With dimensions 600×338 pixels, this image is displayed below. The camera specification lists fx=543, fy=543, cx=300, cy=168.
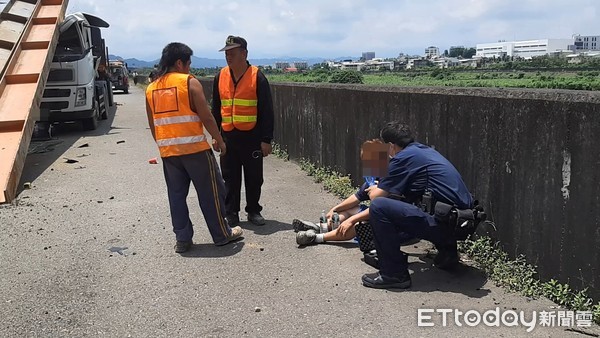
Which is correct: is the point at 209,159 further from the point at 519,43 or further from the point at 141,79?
the point at 519,43

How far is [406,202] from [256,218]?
2228mm

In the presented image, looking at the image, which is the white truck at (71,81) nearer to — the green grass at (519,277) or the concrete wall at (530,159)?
the concrete wall at (530,159)

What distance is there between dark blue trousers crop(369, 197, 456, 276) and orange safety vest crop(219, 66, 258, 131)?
2.04 m

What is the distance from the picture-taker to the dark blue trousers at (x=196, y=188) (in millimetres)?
5098

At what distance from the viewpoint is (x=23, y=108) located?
30.9 feet

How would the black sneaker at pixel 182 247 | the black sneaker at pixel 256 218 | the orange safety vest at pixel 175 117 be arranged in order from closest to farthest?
the orange safety vest at pixel 175 117
the black sneaker at pixel 182 247
the black sneaker at pixel 256 218

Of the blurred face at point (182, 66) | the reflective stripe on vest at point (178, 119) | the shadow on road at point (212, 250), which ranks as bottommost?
the shadow on road at point (212, 250)

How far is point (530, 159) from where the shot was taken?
13.4 feet

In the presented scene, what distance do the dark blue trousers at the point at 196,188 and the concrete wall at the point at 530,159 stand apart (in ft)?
7.05

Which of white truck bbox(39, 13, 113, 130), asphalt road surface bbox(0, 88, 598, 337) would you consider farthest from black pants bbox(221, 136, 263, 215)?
white truck bbox(39, 13, 113, 130)

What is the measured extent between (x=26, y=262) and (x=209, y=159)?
193 centimetres

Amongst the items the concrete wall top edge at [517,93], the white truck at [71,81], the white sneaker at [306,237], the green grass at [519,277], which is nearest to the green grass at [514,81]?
the concrete wall top edge at [517,93]

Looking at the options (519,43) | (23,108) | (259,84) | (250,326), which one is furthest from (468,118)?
(519,43)
